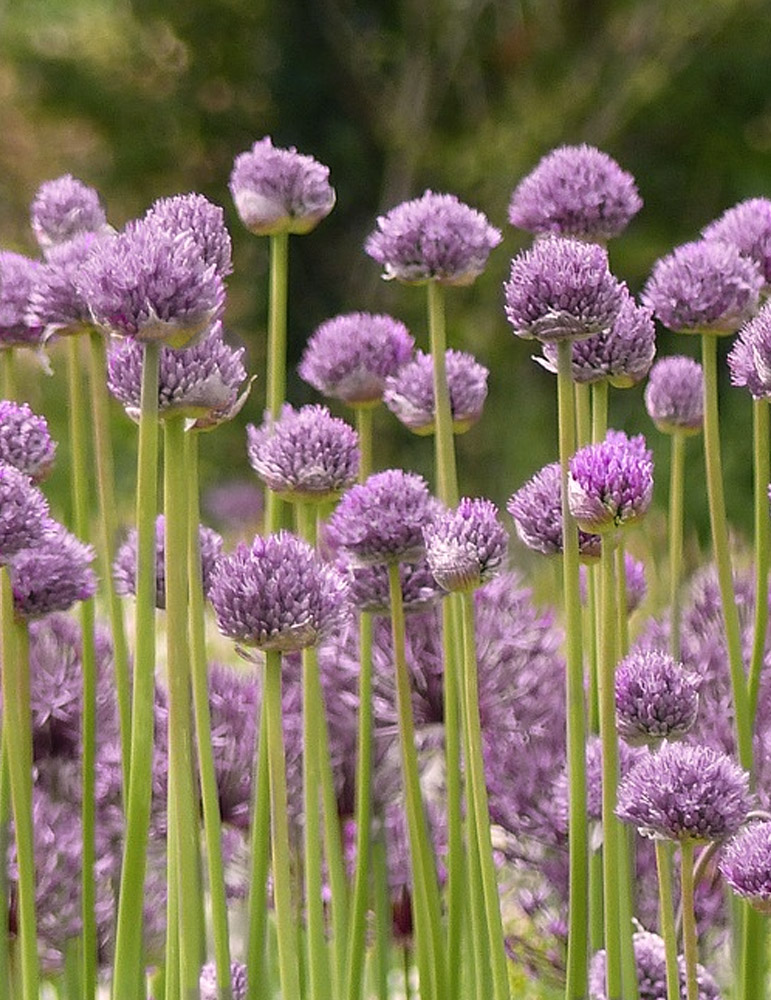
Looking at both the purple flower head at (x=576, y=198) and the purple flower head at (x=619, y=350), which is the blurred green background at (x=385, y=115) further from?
the purple flower head at (x=619, y=350)

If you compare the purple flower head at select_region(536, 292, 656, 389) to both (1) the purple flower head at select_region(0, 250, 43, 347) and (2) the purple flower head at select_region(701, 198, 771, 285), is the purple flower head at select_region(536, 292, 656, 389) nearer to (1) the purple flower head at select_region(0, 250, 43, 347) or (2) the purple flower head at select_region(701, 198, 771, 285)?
(2) the purple flower head at select_region(701, 198, 771, 285)

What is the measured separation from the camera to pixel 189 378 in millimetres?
848

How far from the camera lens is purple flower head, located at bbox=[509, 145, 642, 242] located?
1110mm

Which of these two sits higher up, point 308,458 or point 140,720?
point 308,458

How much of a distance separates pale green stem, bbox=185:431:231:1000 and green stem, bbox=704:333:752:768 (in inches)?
12.4

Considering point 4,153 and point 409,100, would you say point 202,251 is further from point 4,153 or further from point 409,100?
point 4,153

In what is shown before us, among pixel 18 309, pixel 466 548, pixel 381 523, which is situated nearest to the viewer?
pixel 466 548

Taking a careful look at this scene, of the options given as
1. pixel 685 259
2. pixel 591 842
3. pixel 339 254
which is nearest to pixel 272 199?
pixel 685 259

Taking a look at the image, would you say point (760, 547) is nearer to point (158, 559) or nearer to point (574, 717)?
point (574, 717)

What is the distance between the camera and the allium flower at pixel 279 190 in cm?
113

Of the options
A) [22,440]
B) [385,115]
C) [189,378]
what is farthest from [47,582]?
[385,115]

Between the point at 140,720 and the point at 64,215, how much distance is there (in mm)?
508

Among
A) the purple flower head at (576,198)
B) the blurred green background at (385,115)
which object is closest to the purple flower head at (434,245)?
the purple flower head at (576,198)

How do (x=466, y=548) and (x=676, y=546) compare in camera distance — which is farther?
(x=676, y=546)
